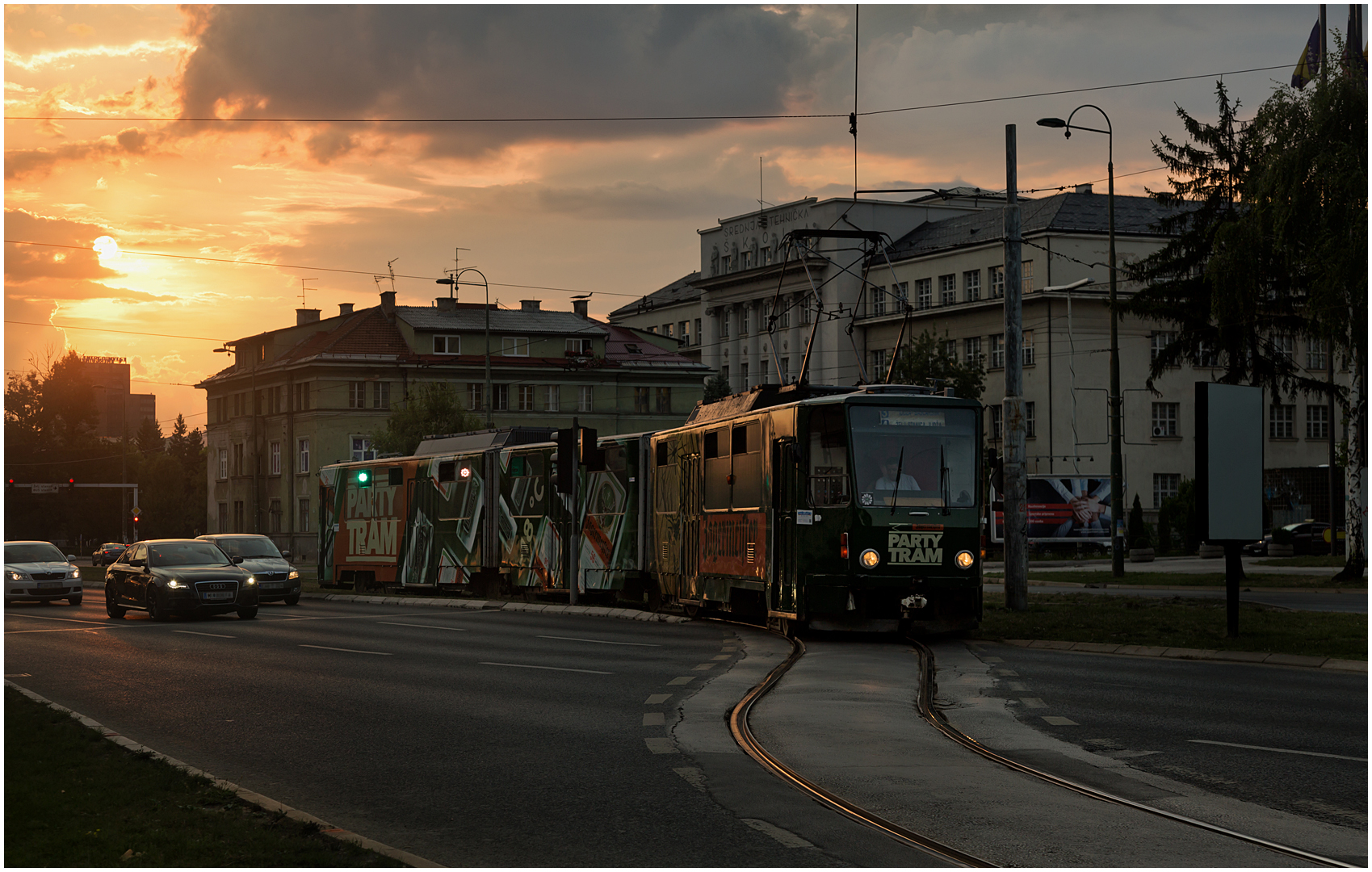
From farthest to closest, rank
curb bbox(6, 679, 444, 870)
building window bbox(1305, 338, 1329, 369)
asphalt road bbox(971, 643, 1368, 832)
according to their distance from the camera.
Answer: building window bbox(1305, 338, 1329, 369) < asphalt road bbox(971, 643, 1368, 832) < curb bbox(6, 679, 444, 870)

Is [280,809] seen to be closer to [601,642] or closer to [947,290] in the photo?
[601,642]

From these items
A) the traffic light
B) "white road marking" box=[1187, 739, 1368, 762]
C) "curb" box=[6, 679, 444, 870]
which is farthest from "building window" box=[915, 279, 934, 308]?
"curb" box=[6, 679, 444, 870]

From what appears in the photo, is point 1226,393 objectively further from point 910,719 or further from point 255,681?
point 255,681

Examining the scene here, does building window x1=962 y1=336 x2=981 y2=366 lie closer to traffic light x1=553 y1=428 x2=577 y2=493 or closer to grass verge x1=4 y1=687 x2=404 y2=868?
traffic light x1=553 y1=428 x2=577 y2=493

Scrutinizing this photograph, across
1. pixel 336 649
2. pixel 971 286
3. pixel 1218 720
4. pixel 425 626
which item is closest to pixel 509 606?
pixel 425 626

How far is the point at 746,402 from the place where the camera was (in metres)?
21.6

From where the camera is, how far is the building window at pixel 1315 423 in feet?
259

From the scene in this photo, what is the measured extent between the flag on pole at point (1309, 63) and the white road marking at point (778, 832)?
24334 millimetres

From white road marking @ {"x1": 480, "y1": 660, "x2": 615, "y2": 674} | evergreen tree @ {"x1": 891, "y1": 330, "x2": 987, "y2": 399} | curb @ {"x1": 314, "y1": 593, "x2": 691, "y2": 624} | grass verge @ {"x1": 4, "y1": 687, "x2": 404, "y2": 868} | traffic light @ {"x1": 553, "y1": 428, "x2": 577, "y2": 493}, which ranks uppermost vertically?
evergreen tree @ {"x1": 891, "y1": 330, "x2": 987, "y2": 399}

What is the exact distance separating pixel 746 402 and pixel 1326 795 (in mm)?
13460

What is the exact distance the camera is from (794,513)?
19.3 meters

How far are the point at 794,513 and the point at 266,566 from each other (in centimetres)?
1714

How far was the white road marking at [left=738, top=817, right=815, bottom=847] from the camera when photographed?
7316mm

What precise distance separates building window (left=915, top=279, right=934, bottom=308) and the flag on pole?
160ft
